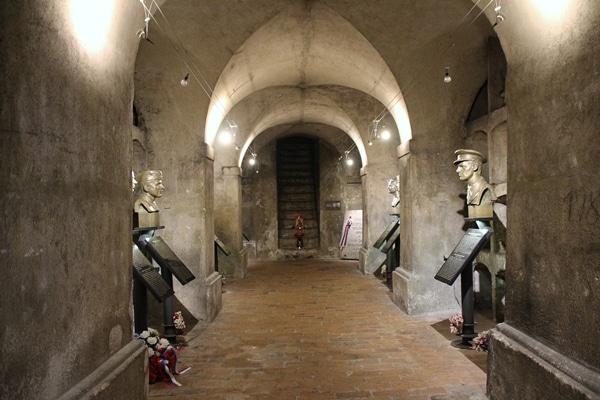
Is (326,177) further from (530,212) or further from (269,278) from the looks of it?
(530,212)

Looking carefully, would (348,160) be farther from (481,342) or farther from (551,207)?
(551,207)

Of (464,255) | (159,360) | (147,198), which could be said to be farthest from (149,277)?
(464,255)

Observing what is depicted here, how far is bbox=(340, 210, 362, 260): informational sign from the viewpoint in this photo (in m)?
13.9

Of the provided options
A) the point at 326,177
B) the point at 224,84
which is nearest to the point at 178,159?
the point at 224,84

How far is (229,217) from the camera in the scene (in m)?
10.8

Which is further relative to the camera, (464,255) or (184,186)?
(184,186)

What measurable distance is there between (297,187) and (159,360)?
13.1 metres

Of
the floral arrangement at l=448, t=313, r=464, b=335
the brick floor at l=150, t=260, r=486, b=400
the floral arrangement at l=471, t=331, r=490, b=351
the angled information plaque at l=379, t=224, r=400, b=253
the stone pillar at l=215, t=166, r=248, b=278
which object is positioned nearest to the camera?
the brick floor at l=150, t=260, r=486, b=400

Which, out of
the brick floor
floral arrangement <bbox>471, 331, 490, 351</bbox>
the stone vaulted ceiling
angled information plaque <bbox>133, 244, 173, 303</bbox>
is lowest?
the brick floor

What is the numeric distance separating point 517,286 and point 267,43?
5.24 m

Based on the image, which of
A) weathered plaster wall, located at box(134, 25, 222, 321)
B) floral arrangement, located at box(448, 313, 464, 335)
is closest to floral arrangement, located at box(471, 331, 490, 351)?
floral arrangement, located at box(448, 313, 464, 335)

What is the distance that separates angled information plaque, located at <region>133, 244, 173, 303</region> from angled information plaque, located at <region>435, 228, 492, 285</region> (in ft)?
11.0

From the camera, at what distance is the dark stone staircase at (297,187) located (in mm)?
16250

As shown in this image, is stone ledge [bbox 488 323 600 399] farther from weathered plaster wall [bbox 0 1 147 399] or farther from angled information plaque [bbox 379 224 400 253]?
angled information plaque [bbox 379 224 400 253]
